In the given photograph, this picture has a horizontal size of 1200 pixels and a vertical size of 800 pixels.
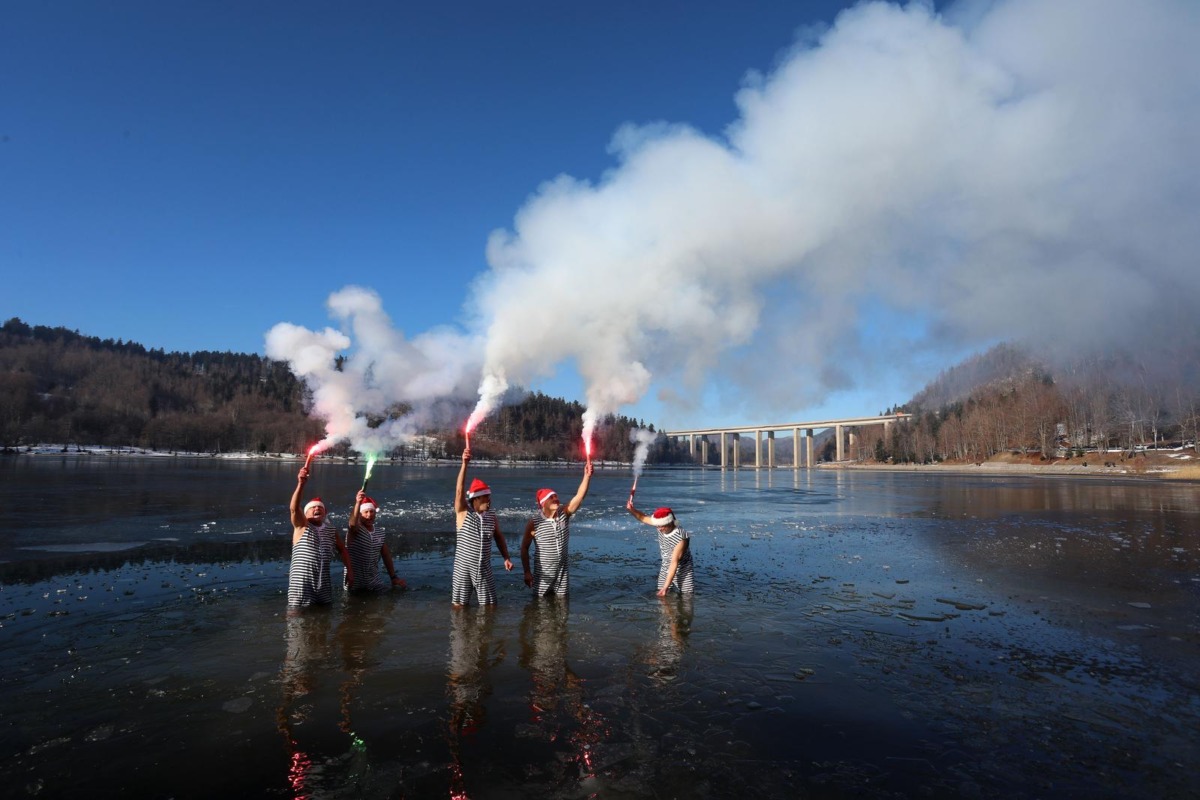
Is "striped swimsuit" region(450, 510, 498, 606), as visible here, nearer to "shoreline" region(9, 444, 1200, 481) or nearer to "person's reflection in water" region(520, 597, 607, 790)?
"person's reflection in water" region(520, 597, 607, 790)

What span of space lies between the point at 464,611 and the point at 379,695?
411cm

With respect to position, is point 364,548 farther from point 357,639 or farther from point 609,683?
point 609,683

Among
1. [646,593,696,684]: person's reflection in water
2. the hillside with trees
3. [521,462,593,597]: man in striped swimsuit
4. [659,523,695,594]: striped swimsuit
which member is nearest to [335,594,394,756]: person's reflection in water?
[521,462,593,597]: man in striped swimsuit

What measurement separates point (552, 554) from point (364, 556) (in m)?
4.40

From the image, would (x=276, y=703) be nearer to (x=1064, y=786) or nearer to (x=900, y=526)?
(x=1064, y=786)

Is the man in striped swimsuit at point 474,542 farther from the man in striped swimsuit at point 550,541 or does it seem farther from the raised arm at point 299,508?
the raised arm at point 299,508

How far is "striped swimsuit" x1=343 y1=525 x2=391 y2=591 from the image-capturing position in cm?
1312

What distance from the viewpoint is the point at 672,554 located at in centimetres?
1300

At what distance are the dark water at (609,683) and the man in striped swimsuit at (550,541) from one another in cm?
48

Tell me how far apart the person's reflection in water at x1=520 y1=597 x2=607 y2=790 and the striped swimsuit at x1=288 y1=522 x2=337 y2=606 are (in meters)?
4.21

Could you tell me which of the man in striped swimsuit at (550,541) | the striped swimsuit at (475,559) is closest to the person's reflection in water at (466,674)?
the striped swimsuit at (475,559)

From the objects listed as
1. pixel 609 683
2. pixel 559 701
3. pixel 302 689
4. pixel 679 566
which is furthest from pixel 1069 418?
pixel 302 689

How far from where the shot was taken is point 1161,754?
20.7 feet

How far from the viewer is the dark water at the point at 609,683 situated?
5.83 meters
